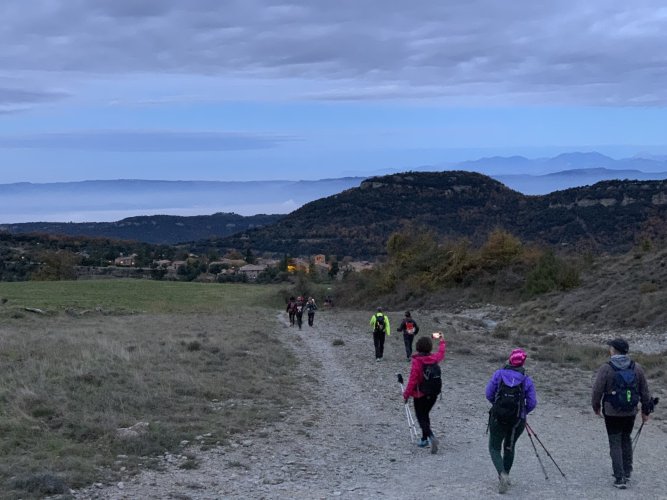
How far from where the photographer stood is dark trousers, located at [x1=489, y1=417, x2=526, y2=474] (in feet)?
27.0

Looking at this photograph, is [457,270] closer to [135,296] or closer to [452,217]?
[135,296]

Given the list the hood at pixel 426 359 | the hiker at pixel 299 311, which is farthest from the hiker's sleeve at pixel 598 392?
the hiker at pixel 299 311

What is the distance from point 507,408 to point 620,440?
4.62ft

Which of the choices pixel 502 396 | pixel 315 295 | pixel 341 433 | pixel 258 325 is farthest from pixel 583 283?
pixel 502 396

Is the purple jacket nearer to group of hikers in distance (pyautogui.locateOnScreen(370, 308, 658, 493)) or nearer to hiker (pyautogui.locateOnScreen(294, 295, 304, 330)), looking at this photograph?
group of hikers in distance (pyautogui.locateOnScreen(370, 308, 658, 493))

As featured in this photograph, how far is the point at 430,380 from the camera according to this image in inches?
381

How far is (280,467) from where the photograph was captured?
9.33m

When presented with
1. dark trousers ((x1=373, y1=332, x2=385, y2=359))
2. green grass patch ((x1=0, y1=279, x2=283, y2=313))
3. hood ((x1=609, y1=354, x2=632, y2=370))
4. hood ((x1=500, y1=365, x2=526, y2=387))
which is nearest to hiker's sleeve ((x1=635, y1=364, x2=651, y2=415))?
hood ((x1=609, y1=354, x2=632, y2=370))

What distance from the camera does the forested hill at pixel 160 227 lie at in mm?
145875

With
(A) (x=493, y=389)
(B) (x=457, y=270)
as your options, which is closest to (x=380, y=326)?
(A) (x=493, y=389)

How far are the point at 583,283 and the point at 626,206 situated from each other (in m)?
41.3

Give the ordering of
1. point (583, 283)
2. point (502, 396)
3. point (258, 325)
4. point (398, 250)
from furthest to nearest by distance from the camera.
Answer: point (398, 250) < point (583, 283) < point (258, 325) < point (502, 396)

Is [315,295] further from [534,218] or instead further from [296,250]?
[296,250]

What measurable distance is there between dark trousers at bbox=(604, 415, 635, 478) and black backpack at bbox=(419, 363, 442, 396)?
205 centimetres
